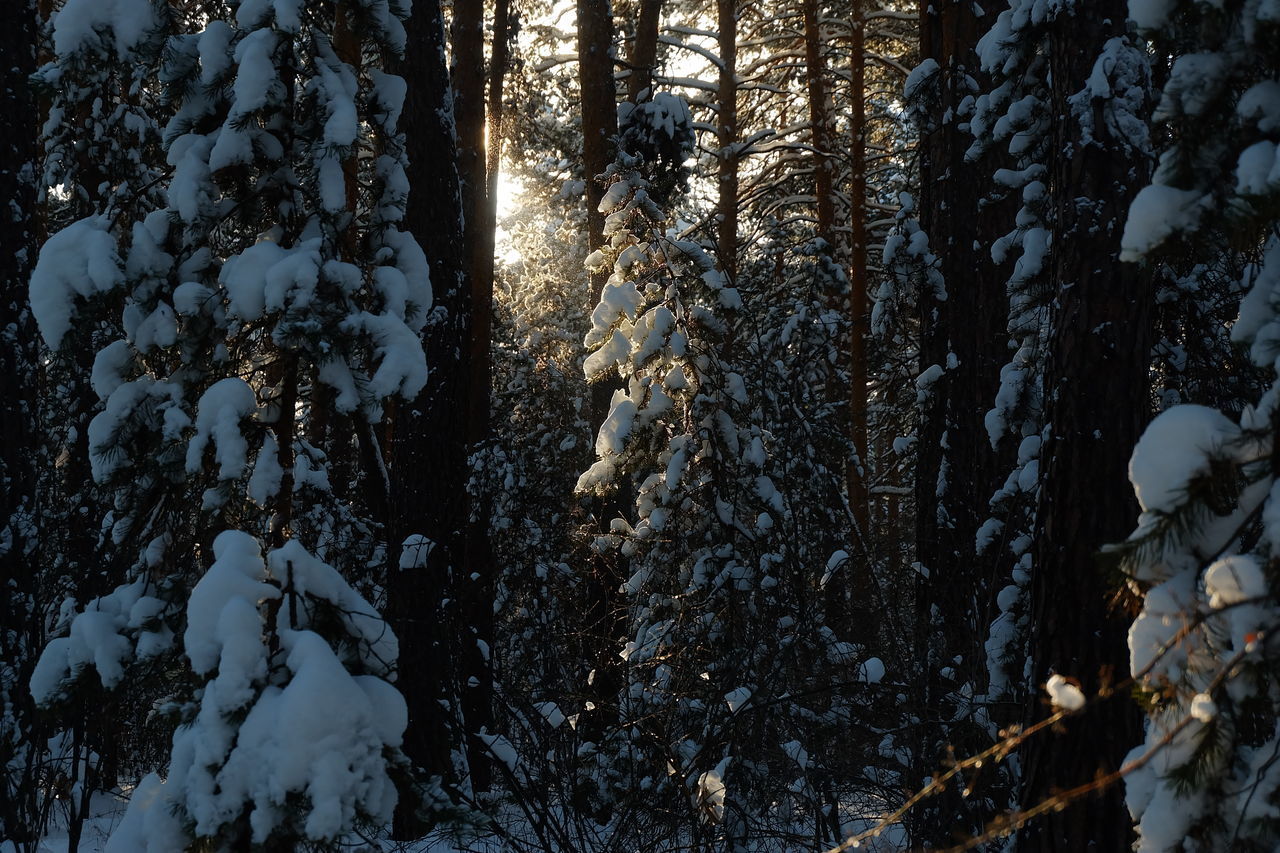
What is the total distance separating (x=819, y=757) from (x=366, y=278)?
3509 mm

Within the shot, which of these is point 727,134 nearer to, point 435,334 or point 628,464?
point 628,464

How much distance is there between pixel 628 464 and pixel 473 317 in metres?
2.70

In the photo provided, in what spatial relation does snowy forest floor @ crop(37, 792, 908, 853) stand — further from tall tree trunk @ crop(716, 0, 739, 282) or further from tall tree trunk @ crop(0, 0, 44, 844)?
tall tree trunk @ crop(716, 0, 739, 282)

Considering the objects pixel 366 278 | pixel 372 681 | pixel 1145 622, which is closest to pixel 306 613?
pixel 372 681

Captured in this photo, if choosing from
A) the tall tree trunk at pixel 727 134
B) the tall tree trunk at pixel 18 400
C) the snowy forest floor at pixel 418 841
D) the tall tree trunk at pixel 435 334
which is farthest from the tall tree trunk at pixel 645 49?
the snowy forest floor at pixel 418 841

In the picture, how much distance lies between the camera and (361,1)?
3.64 metres

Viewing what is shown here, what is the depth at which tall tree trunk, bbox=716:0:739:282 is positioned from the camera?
13.1 m

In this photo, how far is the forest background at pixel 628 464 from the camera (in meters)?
2.18

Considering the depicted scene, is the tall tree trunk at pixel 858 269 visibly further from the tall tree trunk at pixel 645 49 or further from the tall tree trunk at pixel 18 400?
the tall tree trunk at pixel 18 400

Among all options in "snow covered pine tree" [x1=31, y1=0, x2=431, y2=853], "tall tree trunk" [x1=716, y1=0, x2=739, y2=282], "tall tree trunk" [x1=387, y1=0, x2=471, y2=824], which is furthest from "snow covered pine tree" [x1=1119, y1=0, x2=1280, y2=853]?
"tall tree trunk" [x1=716, y1=0, x2=739, y2=282]

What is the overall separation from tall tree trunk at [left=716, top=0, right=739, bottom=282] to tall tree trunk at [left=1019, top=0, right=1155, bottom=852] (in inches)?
352

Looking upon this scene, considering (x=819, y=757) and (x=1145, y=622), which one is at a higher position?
(x=1145, y=622)

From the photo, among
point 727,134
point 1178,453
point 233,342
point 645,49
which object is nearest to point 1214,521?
point 1178,453

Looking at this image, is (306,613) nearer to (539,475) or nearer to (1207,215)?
(1207,215)
